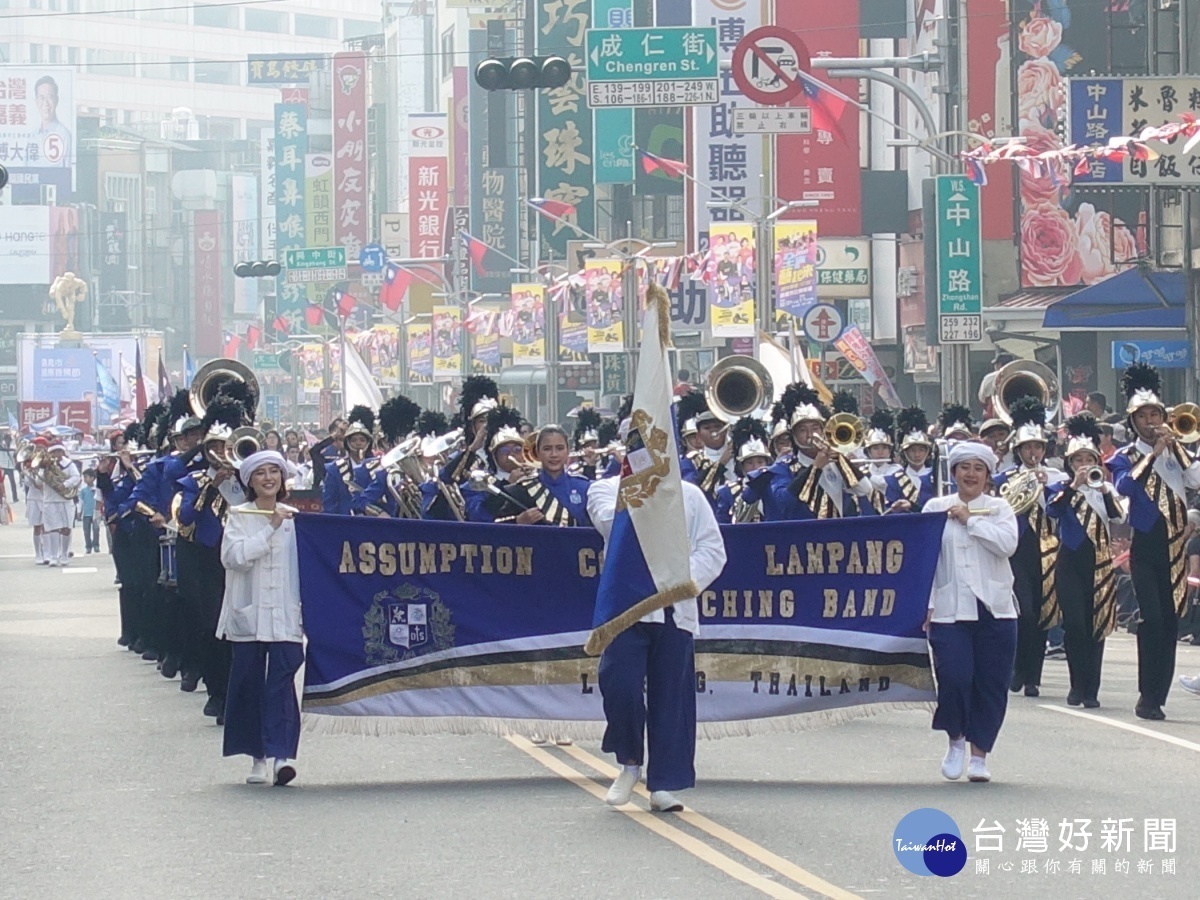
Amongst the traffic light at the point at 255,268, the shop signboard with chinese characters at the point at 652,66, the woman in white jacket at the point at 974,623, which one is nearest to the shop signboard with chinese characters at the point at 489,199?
the traffic light at the point at 255,268

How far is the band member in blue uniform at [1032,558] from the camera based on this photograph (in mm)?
15750

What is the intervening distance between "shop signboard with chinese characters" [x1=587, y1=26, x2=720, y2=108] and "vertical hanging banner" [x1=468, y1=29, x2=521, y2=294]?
49.2 m

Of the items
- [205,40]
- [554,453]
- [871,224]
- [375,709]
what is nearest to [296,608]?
[375,709]

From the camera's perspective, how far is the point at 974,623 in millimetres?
11781

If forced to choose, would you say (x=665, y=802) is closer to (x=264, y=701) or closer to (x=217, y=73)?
(x=264, y=701)

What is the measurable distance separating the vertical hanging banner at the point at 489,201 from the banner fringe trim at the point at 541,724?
227 ft

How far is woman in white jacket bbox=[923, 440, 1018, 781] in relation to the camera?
11.7 m

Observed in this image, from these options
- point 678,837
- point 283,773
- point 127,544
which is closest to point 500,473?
point 283,773

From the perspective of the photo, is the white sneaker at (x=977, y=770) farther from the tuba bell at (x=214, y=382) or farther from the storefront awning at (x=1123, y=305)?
the storefront awning at (x=1123, y=305)

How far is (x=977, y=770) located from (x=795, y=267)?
30819 millimetres

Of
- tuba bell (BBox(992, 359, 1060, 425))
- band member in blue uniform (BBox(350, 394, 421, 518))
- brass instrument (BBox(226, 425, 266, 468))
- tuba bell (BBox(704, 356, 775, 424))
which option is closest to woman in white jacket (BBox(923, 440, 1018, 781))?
brass instrument (BBox(226, 425, 266, 468))

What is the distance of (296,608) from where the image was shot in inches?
470

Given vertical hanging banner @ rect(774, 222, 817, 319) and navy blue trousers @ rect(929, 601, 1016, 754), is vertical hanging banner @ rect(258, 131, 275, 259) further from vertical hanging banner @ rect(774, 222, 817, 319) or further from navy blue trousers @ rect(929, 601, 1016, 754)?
navy blue trousers @ rect(929, 601, 1016, 754)

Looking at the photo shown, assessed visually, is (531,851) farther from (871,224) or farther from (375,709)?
(871,224)
